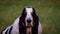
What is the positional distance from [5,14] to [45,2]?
0.25 meters

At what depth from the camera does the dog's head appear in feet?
4.64

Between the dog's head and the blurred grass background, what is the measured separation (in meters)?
0.13

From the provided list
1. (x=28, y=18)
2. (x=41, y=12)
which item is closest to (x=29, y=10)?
(x=28, y=18)

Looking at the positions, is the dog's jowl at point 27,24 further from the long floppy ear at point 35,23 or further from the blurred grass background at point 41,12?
the blurred grass background at point 41,12

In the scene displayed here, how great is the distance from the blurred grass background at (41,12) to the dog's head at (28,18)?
0.13 meters

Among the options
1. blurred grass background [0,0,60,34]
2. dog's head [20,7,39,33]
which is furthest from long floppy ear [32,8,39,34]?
blurred grass background [0,0,60,34]

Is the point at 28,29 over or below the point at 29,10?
below

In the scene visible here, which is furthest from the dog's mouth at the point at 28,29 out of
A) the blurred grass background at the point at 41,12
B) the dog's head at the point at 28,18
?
the blurred grass background at the point at 41,12

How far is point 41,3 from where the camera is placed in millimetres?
1616

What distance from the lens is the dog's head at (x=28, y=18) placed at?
4.64 ft

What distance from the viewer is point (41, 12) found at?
159 cm

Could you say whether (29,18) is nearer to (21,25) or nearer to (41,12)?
(21,25)

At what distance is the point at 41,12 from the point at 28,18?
8.1 inches

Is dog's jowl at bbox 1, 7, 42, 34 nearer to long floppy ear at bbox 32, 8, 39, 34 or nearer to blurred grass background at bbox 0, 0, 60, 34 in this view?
long floppy ear at bbox 32, 8, 39, 34
